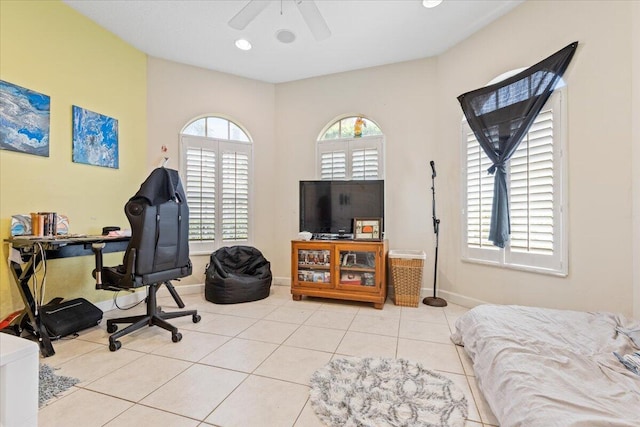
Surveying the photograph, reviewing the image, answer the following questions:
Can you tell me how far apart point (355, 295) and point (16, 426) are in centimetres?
265

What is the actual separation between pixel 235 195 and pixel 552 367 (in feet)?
11.7

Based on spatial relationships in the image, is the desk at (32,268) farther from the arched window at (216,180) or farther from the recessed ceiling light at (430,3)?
the recessed ceiling light at (430,3)

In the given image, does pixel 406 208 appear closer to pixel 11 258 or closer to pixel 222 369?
pixel 222 369

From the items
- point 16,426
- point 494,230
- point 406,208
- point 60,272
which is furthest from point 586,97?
point 60,272

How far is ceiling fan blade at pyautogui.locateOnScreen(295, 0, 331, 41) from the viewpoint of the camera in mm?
1964

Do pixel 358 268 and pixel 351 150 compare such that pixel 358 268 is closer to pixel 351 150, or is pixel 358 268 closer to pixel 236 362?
pixel 351 150

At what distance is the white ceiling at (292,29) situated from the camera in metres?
2.61

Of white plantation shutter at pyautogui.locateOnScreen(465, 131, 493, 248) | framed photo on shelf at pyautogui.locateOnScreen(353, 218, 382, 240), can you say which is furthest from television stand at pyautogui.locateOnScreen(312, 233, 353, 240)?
white plantation shutter at pyautogui.locateOnScreen(465, 131, 493, 248)

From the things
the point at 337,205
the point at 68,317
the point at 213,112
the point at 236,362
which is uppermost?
the point at 213,112

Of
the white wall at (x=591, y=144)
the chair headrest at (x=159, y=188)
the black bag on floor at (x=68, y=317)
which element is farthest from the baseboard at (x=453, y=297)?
the black bag on floor at (x=68, y=317)

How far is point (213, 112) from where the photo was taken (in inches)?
148

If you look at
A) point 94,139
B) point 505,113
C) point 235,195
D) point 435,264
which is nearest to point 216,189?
point 235,195

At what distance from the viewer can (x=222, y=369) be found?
71.9 inches

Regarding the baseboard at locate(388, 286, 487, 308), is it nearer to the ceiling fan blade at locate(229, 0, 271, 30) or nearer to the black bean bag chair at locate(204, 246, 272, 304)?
the black bean bag chair at locate(204, 246, 272, 304)
